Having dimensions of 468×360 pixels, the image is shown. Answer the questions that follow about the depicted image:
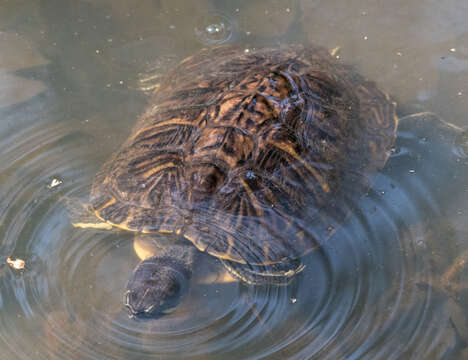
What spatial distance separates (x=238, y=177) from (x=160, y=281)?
Answer: 90 cm

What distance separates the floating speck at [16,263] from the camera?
3.15 metres

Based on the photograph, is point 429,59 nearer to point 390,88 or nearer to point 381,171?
point 390,88

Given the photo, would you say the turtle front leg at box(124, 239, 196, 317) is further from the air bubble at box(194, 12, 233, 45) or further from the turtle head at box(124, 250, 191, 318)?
the air bubble at box(194, 12, 233, 45)

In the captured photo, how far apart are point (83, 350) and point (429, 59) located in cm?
440

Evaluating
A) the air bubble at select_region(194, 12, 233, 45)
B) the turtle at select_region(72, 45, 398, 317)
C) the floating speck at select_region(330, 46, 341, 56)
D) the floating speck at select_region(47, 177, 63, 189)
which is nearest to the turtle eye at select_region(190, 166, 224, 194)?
the turtle at select_region(72, 45, 398, 317)

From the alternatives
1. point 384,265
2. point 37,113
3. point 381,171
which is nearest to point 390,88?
point 381,171

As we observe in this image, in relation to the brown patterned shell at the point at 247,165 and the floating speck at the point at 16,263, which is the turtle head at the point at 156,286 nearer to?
the brown patterned shell at the point at 247,165

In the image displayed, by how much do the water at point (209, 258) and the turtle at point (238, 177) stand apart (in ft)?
0.84

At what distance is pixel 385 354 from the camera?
280 cm

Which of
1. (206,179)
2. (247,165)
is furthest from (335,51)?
(206,179)

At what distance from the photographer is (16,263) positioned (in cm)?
317

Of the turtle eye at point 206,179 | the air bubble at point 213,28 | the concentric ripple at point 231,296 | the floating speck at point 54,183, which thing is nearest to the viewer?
the turtle eye at point 206,179

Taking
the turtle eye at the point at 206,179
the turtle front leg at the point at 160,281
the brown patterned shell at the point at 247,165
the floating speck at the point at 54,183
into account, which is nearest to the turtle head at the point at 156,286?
the turtle front leg at the point at 160,281

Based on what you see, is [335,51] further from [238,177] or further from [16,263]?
[16,263]
